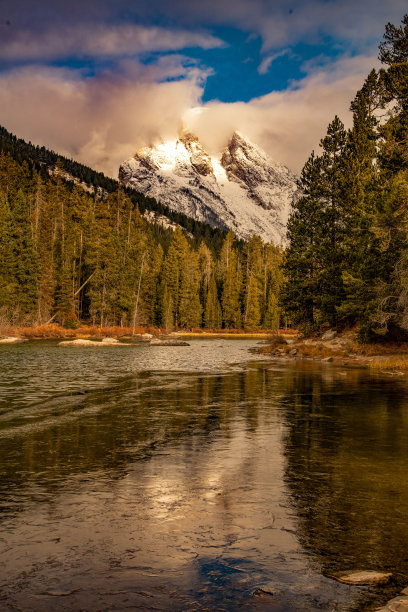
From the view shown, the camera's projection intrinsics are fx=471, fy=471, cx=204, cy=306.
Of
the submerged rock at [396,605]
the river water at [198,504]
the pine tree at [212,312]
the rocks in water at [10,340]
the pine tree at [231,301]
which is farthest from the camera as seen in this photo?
the pine tree at [231,301]

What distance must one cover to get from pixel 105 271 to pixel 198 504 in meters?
75.6

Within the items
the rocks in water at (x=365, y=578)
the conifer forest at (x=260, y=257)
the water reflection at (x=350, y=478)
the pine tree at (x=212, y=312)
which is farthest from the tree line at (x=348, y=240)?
the pine tree at (x=212, y=312)

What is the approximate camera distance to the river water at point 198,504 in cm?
514

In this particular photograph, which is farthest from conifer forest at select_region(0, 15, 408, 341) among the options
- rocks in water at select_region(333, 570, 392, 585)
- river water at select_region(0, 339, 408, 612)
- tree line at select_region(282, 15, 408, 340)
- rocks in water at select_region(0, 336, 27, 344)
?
rocks in water at select_region(333, 570, 392, 585)

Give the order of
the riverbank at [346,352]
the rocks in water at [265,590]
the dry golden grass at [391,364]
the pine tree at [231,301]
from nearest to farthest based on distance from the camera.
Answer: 1. the rocks in water at [265,590]
2. the dry golden grass at [391,364]
3. the riverbank at [346,352]
4. the pine tree at [231,301]

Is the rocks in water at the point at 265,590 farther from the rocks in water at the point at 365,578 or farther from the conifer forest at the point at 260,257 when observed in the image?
the conifer forest at the point at 260,257

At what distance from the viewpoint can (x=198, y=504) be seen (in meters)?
7.70

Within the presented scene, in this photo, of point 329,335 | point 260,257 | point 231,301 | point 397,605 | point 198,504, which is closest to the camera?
point 397,605

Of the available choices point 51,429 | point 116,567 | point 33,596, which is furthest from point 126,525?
point 51,429

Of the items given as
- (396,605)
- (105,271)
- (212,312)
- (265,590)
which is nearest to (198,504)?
(265,590)

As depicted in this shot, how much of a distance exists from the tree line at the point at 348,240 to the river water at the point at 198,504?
1924 cm

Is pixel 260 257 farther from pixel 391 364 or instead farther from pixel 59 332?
pixel 391 364

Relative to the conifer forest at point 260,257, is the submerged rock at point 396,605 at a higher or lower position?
lower

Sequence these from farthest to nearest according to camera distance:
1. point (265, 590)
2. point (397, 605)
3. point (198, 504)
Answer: point (198, 504) → point (265, 590) → point (397, 605)
